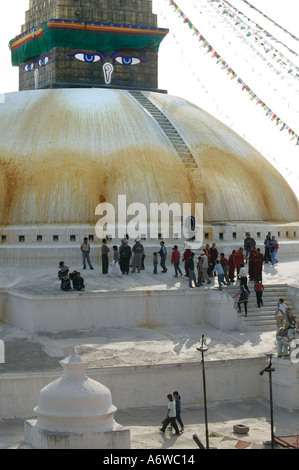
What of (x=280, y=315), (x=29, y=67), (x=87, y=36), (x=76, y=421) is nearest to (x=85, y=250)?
(x=280, y=315)

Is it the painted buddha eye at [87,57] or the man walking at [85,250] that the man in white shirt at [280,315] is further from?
the painted buddha eye at [87,57]

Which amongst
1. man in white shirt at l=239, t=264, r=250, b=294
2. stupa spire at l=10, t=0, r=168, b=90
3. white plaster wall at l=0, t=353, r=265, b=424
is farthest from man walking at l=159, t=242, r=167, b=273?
stupa spire at l=10, t=0, r=168, b=90

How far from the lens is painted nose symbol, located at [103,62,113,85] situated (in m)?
27.5

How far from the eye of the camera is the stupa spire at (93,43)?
27094 mm

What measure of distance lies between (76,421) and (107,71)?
712 inches

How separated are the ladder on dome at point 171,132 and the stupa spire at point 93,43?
2.07 metres

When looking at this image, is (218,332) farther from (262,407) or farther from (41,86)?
(41,86)

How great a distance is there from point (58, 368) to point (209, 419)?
2.75 meters

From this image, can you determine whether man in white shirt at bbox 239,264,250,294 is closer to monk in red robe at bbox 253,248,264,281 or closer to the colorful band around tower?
monk in red robe at bbox 253,248,264,281

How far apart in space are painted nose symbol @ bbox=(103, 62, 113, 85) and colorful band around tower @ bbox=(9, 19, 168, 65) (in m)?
0.55

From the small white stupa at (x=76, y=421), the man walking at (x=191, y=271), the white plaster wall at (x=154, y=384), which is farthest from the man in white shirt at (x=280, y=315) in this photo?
the small white stupa at (x=76, y=421)

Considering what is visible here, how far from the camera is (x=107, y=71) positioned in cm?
2756

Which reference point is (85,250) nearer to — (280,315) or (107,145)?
(107,145)

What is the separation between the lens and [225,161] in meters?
24.7
